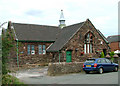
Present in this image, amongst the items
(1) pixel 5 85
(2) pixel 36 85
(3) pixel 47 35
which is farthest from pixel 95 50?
(1) pixel 5 85

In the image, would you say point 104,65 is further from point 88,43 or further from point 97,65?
point 88,43

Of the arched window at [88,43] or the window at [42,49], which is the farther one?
the arched window at [88,43]

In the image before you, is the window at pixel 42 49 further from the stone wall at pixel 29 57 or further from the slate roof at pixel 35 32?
the slate roof at pixel 35 32

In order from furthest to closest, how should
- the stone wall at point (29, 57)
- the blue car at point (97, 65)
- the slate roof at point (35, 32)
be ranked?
the slate roof at point (35, 32) → the stone wall at point (29, 57) → the blue car at point (97, 65)

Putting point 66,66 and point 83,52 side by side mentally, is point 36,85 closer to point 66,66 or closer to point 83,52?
point 66,66

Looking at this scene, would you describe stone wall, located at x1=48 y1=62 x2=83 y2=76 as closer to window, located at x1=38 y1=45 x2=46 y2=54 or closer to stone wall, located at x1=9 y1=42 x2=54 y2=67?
stone wall, located at x1=9 y1=42 x2=54 y2=67

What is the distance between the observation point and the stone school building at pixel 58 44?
928 inches

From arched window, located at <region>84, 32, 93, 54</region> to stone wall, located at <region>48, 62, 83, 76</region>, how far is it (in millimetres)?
8304

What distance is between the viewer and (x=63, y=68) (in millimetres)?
16250

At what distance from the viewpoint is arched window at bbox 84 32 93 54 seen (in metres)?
25.5

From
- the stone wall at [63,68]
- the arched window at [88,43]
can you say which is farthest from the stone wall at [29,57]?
the stone wall at [63,68]

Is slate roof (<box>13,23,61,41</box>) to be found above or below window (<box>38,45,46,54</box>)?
above

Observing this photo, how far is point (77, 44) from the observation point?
80.2 feet

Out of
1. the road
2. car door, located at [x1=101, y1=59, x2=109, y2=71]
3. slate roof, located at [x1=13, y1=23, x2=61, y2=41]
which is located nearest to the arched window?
slate roof, located at [x1=13, y1=23, x2=61, y2=41]
